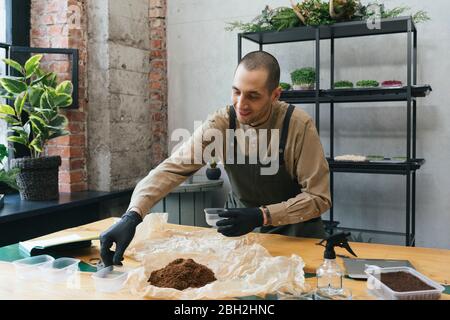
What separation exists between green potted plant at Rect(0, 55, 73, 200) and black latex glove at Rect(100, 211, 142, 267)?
1440 mm

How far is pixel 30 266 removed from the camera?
1494 mm

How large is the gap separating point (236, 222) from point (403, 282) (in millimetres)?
629

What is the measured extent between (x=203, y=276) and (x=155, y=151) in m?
2.77

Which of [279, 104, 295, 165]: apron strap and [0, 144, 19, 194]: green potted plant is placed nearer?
[279, 104, 295, 165]: apron strap

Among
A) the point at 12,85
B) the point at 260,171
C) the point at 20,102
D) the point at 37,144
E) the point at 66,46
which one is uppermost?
the point at 66,46

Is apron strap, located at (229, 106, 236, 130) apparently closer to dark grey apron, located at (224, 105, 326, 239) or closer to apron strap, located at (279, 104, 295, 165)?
dark grey apron, located at (224, 105, 326, 239)

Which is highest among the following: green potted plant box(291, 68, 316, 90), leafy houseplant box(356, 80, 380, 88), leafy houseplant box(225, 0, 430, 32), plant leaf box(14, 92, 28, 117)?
leafy houseplant box(225, 0, 430, 32)

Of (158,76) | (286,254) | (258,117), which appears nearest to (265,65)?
(258,117)

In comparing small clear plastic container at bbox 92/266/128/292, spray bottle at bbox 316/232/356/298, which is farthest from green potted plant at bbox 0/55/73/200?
spray bottle at bbox 316/232/356/298

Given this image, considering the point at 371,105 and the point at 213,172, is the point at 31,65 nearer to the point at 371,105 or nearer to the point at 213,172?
the point at 213,172

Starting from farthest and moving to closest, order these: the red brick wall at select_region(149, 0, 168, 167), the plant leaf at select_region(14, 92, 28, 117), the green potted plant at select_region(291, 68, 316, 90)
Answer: the red brick wall at select_region(149, 0, 168, 167)
the green potted plant at select_region(291, 68, 316, 90)
the plant leaf at select_region(14, 92, 28, 117)

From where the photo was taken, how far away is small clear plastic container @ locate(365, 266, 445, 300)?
3.96ft

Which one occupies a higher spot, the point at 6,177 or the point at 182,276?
the point at 6,177

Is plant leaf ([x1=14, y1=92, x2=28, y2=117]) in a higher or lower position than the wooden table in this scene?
higher
